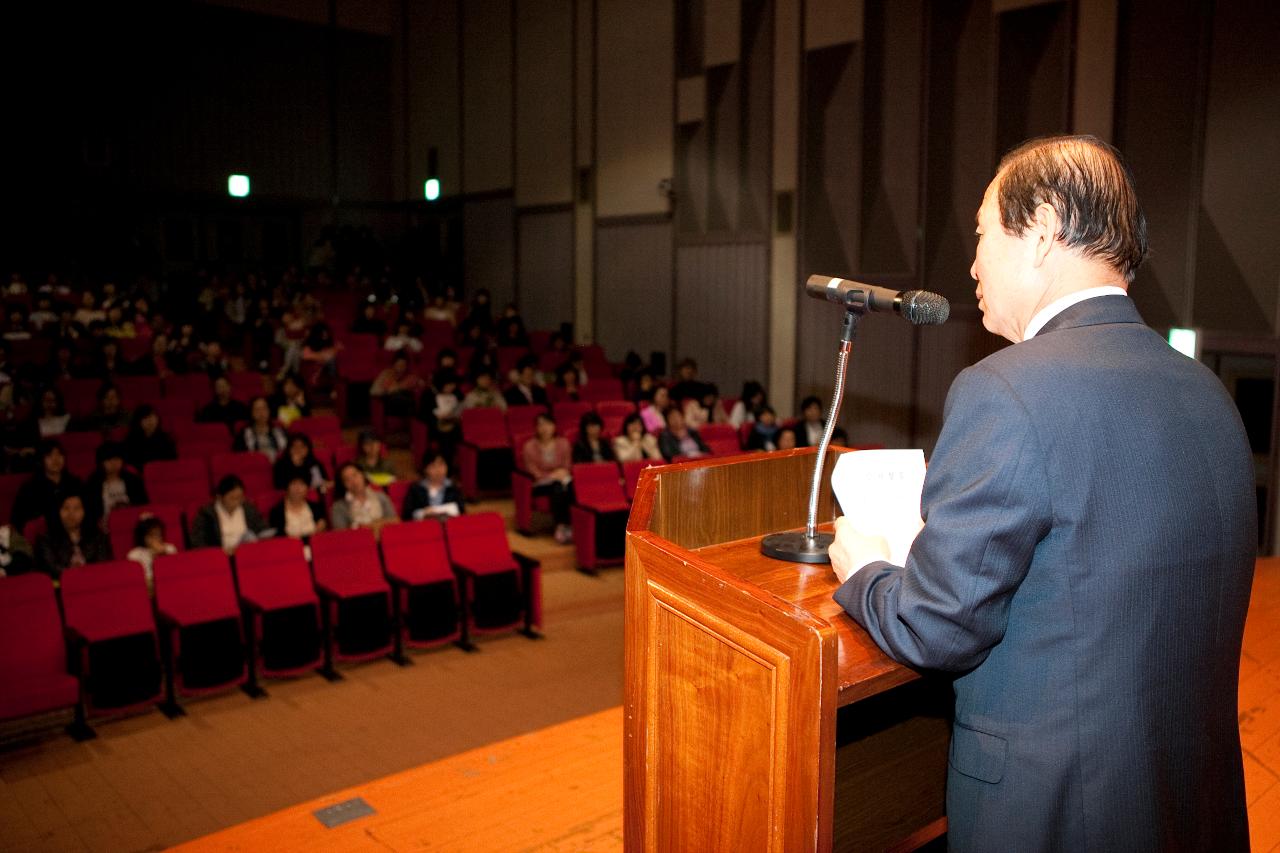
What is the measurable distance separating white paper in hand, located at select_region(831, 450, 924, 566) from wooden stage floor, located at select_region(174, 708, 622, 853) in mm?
1639

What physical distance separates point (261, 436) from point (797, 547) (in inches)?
248

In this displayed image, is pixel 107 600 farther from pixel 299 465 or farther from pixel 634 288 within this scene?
pixel 634 288

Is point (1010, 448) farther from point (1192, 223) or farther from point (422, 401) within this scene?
point (422, 401)

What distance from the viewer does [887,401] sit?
9.06 metres

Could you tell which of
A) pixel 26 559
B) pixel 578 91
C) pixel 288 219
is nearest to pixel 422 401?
pixel 26 559

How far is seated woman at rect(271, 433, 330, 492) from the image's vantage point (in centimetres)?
623

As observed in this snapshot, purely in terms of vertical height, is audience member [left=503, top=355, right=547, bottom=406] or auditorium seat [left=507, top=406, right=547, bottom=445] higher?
audience member [left=503, top=355, right=547, bottom=406]

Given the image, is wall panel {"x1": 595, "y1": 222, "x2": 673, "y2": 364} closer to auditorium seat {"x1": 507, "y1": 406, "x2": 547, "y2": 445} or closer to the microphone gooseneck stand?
auditorium seat {"x1": 507, "y1": 406, "x2": 547, "y2": 445}

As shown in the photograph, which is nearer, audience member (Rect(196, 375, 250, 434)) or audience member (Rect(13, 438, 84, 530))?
audience member (Rect(13, 438, 84, 530))

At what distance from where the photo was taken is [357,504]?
5852mm

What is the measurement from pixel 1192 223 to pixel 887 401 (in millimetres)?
3028

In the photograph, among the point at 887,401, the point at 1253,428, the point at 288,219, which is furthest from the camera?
the point at 288,219

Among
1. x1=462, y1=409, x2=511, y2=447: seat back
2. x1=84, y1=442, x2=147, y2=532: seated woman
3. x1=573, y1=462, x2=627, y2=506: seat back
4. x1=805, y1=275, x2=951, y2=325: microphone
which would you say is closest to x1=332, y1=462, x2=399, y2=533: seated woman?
x1=84, y1=442, x2=147, y2=532: seated woman

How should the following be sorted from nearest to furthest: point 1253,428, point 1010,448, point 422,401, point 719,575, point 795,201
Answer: point 1010,448
point 719,575
point 1253,428
point 422,401
point 795,201
